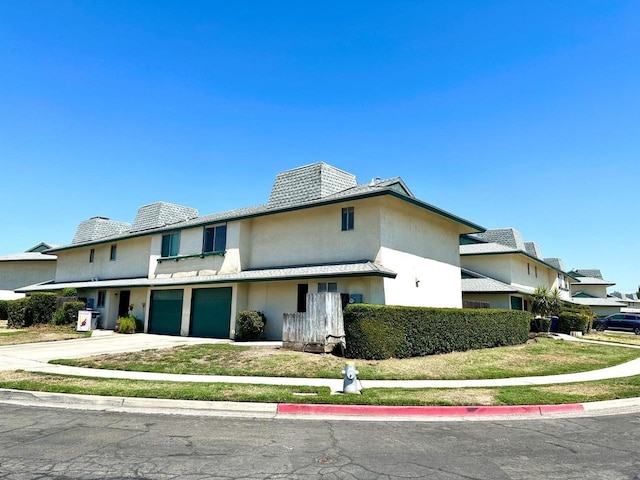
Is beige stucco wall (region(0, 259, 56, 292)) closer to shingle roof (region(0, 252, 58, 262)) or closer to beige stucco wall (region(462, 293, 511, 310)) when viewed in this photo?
shingle roof (region(0, 252, 58, 262))

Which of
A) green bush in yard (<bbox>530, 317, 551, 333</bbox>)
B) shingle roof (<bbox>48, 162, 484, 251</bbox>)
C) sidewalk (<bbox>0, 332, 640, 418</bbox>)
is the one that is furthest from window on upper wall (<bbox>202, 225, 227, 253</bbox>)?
green bush in yard (<bbox>530, 317, 551, 333</bbox>)

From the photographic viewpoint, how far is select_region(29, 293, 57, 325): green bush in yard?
97.1 feet

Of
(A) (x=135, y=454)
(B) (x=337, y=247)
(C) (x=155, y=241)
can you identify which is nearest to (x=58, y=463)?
(A) (x=135, y=454)

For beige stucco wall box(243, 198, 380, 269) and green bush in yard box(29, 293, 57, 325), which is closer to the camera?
beige stucco wall box(243, 198, 380, 269)

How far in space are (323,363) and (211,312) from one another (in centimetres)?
1161

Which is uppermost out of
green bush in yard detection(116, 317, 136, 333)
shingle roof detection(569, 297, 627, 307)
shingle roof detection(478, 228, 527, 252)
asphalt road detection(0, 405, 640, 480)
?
shingle roof detection(478, 228, 527, 252)

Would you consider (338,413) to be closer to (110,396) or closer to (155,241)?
(110,396)

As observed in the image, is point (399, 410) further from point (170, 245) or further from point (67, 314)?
point (67, 314)

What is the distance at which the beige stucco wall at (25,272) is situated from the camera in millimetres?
44875

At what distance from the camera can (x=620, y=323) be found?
138 ft

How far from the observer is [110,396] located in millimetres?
9438

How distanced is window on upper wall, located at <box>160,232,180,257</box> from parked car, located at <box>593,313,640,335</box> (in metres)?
39.4

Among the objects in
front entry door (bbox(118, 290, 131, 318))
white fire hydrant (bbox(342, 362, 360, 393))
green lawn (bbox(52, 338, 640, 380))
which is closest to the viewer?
white fire hydrant (bbox(342, 362, 360, 393))

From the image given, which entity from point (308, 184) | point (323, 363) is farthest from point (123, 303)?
point (323, 363)
